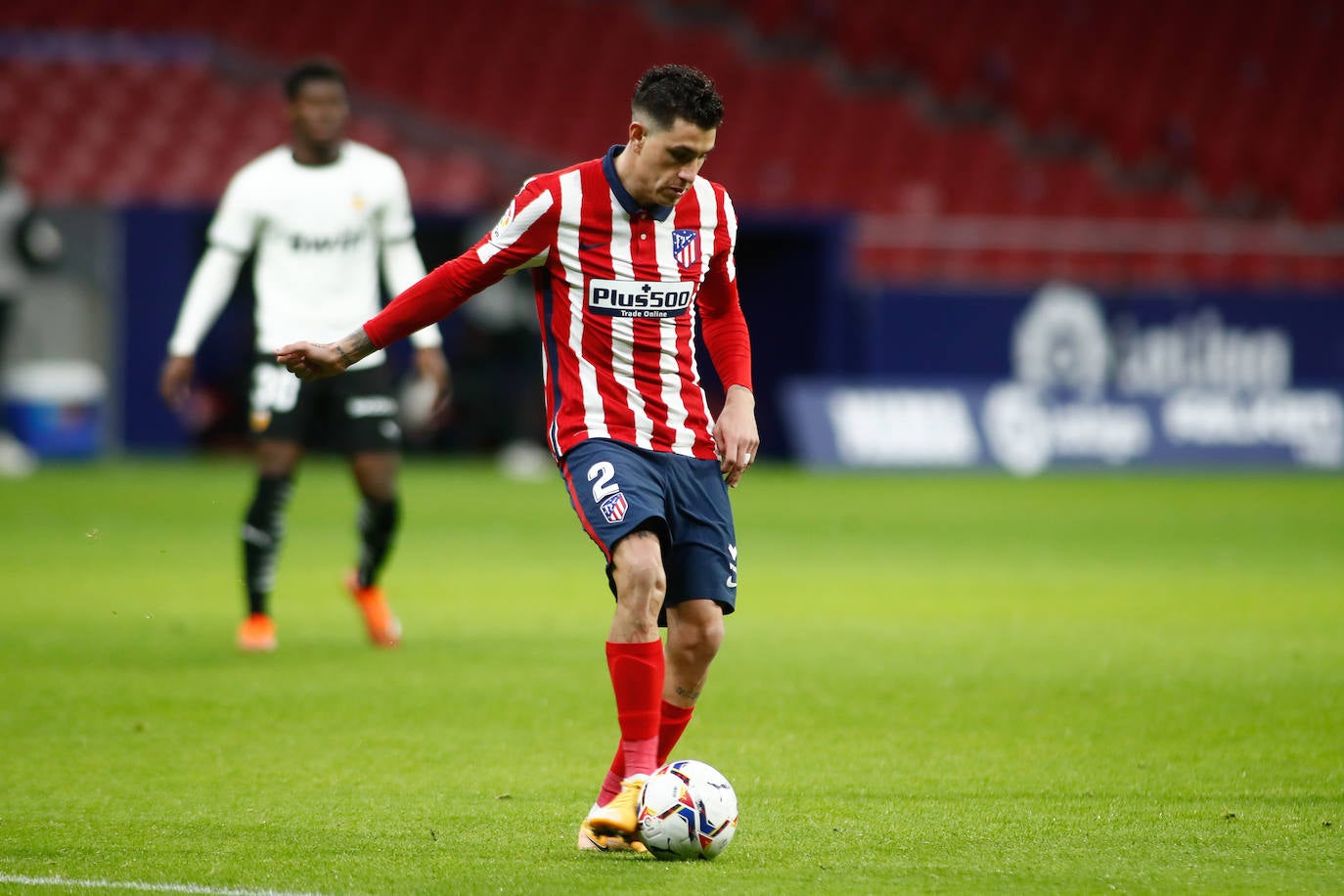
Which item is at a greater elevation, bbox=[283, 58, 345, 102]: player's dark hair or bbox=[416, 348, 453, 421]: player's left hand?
bbox=[283, 58, 345, 102]: player's dark hair

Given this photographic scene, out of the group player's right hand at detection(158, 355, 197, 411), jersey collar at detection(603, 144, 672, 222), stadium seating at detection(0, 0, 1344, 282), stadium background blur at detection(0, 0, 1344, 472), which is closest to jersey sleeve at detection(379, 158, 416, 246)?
player's right hand at detection(158, 355, 197, 411)

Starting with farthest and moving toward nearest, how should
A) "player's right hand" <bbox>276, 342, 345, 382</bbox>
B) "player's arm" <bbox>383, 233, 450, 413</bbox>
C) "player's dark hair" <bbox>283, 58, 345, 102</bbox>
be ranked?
1. "player's arm" <bbox>383, 233, 450, 413</bbox>
2. "player's dark hair" <bbox>283, 58, 345, 102</bbox>
3. "player's right hand" <bbox>276, 342, 345, 382</bbox>

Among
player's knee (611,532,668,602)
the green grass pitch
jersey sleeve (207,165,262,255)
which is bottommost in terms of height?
the green grass pitch

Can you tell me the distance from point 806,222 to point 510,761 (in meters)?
15.3

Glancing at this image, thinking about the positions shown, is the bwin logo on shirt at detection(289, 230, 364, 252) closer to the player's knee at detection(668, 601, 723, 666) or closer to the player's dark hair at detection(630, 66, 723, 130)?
the player's dark hair at detection(630, 66, 723, 130)

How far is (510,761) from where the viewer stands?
6.16m

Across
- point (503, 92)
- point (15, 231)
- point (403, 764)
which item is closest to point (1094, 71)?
point (503, 92)

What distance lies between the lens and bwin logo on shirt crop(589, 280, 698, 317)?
5.36 metres

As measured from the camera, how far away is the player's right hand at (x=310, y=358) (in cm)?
517

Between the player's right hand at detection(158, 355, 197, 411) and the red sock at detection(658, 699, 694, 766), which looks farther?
the player's right hand at detection(158, 355, 197, 411)

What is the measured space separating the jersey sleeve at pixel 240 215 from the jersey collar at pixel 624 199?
3.61 m

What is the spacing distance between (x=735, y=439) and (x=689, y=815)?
107cm

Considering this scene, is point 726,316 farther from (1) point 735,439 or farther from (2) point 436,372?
(2) point 436,372

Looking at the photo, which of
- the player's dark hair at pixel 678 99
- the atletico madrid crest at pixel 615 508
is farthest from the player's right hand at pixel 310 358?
the player's dark hair at pixel 678 99
